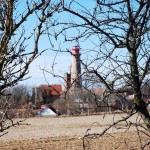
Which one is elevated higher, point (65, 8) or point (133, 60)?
point (65, 8)

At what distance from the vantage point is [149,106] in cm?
476

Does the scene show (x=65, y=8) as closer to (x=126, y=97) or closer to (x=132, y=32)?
(x=132, y=32)

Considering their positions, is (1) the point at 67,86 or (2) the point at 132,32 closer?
(2) the point at 132,32

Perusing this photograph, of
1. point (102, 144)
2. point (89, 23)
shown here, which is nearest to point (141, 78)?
point (89, 23)

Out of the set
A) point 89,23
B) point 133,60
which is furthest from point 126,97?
point 89,23

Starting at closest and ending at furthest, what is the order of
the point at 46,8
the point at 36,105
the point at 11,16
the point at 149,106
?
the point at 11,16 < the point at 46,8 < the point at 149,106 < the point at 36,105

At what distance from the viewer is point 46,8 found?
12.5 feet

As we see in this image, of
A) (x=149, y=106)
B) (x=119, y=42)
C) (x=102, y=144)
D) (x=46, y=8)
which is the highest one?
(x=46, y=8)

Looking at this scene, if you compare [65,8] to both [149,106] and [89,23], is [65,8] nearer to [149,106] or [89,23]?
[89,23]

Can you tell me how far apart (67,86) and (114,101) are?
0.56m

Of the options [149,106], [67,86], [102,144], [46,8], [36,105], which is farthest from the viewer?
[36,105]

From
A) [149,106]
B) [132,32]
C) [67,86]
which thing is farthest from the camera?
[149,106]

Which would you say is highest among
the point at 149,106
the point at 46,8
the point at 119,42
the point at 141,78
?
the point at 46,8

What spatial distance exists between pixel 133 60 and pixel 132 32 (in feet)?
0.95
